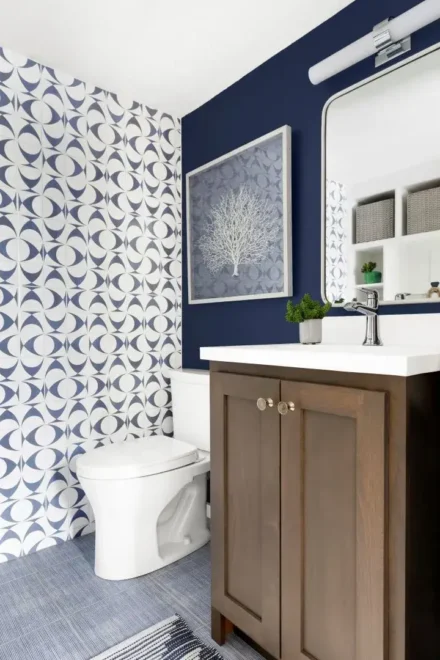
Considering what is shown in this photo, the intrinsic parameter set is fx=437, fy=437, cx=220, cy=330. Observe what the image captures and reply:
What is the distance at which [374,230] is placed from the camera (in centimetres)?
160

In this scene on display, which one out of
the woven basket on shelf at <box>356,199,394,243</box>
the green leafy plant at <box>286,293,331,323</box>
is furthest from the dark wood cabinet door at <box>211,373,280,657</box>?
the woven basket on shelf at <box>356,199,394,243</box>

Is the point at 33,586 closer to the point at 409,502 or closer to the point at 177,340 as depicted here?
the point at 177,340

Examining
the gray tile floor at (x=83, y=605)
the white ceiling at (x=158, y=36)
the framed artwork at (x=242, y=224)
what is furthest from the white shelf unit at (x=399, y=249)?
the gray tile floor at (x=83, y=605)

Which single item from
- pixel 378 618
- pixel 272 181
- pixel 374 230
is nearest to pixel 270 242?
pixel 272 181

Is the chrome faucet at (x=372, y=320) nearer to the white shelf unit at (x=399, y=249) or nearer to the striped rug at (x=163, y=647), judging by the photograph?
the white shelf unit at (x=399, y=249)

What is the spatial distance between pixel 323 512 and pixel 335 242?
1064 millimetres

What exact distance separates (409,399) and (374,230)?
86 centimetres

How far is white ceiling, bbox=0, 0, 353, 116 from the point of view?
173cm

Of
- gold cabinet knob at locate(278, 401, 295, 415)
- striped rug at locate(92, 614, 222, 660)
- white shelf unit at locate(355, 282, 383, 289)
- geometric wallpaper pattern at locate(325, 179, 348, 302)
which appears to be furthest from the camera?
geometric wallpaper pattern at locate(325, 179, 348, 302)

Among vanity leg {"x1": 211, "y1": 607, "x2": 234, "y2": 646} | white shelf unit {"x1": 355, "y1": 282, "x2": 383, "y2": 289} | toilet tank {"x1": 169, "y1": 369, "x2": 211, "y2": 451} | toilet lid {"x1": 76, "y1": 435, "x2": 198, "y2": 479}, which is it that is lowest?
vanity leg {"x1": 211, "y1": 607, "x2": 234, "y2": 646}

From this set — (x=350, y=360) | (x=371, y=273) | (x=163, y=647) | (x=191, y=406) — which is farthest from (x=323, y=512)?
(x=191, y=406)

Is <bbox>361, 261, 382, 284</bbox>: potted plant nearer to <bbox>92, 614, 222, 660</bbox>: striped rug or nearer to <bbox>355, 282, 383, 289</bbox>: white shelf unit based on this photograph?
<bbox>355, 282, 383, 289</bbox>: white shelf unit

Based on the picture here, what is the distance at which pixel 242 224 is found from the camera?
7.10 ft

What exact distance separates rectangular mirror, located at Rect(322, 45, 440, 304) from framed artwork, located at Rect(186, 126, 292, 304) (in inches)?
9.1
